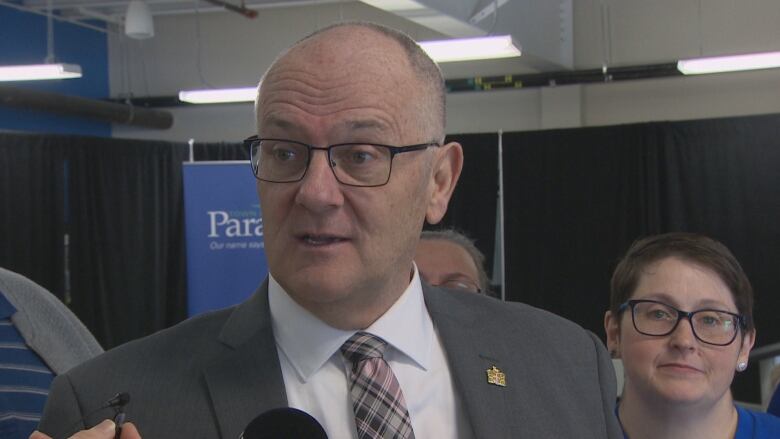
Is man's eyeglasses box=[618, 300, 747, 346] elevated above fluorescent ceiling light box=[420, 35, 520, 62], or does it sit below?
below

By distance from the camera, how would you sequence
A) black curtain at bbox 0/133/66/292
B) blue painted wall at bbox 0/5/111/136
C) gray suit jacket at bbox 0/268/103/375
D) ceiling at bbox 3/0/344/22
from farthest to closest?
ceiling at bbox 3/0/344/22 → blue painted wall at bbox 0/5/111/136 → black curtain at bbox 0/133/66/292 → gray suit jacket at bbox 0/268/103/375

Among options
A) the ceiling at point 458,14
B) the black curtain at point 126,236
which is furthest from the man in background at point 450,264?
the black curtain at point 126,236

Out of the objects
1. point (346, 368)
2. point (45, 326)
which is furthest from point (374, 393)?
point (45, 326)

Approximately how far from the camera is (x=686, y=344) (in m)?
1.92

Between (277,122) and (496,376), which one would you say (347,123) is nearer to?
(277,122)

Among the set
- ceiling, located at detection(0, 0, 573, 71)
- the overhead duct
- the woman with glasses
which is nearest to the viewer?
the woman with glasses

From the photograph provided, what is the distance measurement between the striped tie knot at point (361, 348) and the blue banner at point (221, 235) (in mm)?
4724

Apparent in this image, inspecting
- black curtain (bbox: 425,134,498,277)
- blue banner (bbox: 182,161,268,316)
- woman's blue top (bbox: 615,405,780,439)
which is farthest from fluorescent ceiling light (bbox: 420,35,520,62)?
woman's blue top (bbox: 615,405,780,439)

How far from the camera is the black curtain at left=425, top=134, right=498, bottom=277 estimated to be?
9.66m

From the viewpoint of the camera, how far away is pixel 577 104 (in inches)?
404

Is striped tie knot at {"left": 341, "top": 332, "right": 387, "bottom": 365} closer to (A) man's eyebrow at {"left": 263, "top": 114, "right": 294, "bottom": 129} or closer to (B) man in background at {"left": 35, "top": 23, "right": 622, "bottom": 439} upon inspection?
(B) man in background at {"left": 35, "top": 23, "right": 622, "bottom": 439}

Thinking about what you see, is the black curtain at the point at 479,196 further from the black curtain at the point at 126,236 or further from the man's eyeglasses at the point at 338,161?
the man's eyeglasses at the point at 338,161

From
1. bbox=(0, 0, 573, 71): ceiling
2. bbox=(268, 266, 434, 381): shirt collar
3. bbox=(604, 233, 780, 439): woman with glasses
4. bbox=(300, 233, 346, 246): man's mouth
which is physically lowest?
bbox=(604, 233, 780, 439): woman with glasses

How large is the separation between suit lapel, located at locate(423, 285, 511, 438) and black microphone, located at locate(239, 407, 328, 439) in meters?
0.35
